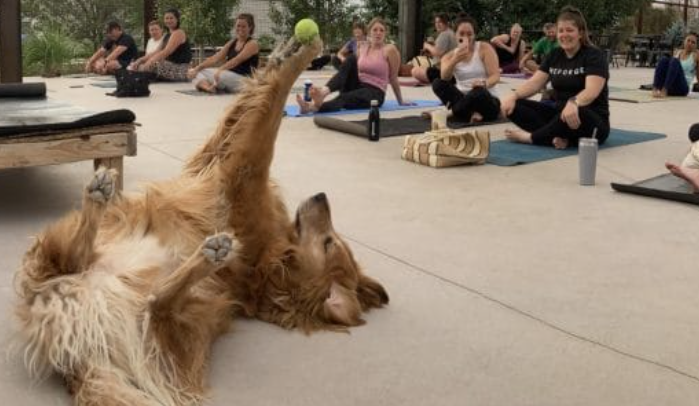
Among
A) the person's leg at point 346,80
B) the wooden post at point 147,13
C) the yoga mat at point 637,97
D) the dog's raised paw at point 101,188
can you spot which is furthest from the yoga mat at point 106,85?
the dog's raised paw at point 101,188

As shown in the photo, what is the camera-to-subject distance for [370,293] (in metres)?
2.95

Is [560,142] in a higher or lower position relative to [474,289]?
higher

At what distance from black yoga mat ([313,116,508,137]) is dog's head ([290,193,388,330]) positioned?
4430 mm

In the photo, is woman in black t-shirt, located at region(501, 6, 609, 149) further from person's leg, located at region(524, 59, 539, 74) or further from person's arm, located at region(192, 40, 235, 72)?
person's leg, located at region(524, 59, 539, 74)

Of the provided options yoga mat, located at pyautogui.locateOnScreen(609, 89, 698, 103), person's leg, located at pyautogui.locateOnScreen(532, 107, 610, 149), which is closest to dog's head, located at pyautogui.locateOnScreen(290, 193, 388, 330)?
person's leg, located at pyautogui.locateOnScreen(532, 107, 610, 149)

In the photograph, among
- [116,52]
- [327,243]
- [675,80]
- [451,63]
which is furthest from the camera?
[116,52]

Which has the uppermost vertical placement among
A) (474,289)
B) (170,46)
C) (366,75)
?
(170,46)

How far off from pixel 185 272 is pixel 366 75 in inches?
285

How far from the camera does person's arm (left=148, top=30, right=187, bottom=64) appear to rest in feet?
39.5

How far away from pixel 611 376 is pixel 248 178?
1527 mm

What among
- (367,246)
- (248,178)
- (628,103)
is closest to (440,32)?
(628,103)

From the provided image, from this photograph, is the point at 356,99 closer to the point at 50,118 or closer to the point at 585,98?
the point at 585,98

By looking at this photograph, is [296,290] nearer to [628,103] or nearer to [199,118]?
[199,118]

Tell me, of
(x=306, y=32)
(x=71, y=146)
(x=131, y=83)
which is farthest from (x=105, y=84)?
(x=306, y=32)
